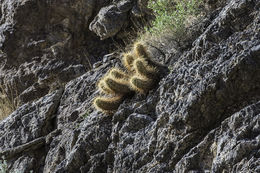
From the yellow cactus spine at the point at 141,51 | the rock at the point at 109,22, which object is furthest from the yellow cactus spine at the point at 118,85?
the rock at the point at 109,22

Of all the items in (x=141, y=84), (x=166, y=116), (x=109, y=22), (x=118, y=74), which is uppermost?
(x=109, y=22)

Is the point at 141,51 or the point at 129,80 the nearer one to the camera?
the point at 129,80

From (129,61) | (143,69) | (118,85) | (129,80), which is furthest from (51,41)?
(143,69)

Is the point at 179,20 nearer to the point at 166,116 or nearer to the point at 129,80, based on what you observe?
the point at 129,80

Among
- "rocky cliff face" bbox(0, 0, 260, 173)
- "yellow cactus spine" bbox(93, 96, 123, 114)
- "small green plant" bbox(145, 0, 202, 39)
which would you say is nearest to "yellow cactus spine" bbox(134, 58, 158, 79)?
"rocky cliff face" bbox(0, 0, 260, 173)

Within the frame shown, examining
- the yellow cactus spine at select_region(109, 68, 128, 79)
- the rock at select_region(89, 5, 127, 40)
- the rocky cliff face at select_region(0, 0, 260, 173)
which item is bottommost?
the rocky cliff face at select_region(0, 0, 260, 173)

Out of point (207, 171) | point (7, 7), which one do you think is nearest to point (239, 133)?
point (207, 171)

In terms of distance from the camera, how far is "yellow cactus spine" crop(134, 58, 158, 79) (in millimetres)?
5184

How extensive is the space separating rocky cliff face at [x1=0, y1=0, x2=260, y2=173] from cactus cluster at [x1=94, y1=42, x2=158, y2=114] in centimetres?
13

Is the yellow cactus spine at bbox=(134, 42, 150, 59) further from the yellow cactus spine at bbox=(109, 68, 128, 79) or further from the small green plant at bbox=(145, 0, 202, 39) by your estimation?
the small green plant at bbox=(145, 0, 202, 39)

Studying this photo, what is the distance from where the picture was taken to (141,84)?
514 cm

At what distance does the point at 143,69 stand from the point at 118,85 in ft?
1.48

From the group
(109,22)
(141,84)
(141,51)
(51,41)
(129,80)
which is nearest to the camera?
(141,84)

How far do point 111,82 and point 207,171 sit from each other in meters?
2.11
